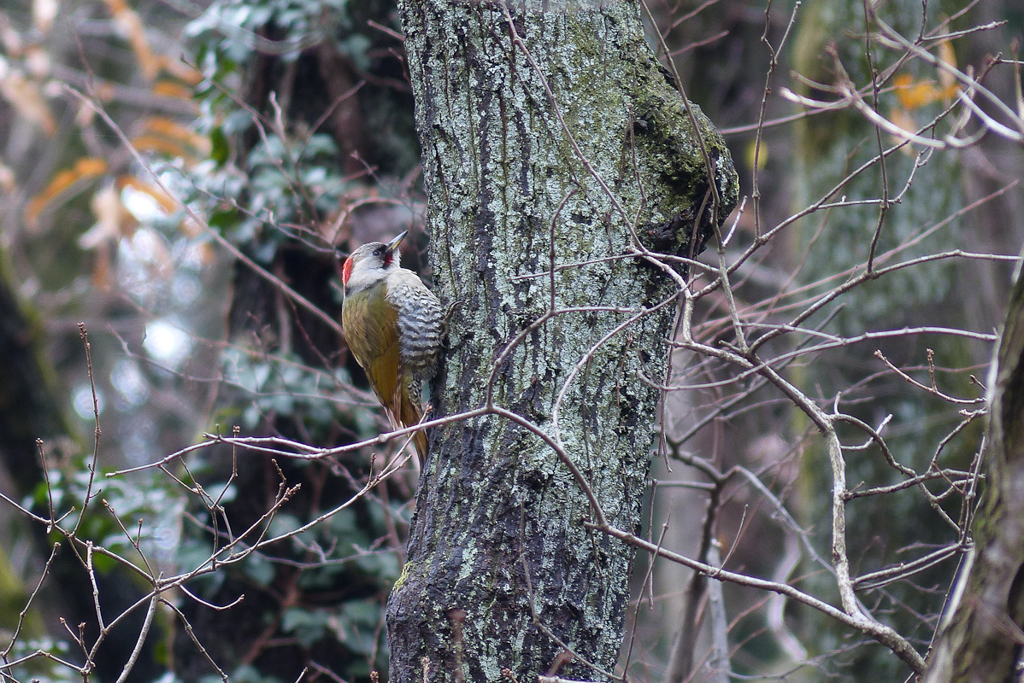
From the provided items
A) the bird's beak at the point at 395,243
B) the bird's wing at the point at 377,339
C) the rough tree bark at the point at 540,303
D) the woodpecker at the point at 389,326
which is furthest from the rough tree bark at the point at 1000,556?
the bird's beak at the point at 395,243

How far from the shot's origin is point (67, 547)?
4.51 meters

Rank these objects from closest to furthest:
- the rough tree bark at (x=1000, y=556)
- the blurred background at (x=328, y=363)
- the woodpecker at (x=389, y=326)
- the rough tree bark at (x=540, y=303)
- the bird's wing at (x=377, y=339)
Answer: the rough tree bark at (x=1000, y=556) < the rough tree bark at (x=540, y=303) < the woodpecker at (x=389, y=326) < the bird's wing at (x=377, y=339) < the blurred background at (x=328, y=363)

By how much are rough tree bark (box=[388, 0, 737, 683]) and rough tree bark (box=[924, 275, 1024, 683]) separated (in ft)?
2.77

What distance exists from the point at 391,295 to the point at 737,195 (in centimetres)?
161

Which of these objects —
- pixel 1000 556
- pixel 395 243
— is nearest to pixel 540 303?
pixel 1000 556

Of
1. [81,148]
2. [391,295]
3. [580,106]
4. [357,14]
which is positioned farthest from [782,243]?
[81,148]

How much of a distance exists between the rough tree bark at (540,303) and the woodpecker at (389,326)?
29.5 inches

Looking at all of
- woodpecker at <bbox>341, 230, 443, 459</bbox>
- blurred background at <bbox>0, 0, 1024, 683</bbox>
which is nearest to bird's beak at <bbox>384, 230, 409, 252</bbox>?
woodpecker at <bbox>341, 230, 443, 459</bbox>

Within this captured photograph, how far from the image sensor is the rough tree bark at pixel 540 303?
196cm

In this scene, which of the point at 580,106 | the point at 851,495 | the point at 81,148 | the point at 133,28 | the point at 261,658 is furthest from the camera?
→ the point at 81,148

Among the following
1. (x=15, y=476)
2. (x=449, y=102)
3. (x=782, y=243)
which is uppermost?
(x=449, y=102)

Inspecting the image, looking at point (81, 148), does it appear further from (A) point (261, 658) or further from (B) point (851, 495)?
(B) point (851, 495)

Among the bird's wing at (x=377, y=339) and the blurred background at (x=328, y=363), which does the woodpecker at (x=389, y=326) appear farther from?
the blurred background at (x=328, y=363)

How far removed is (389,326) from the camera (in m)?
3.24
